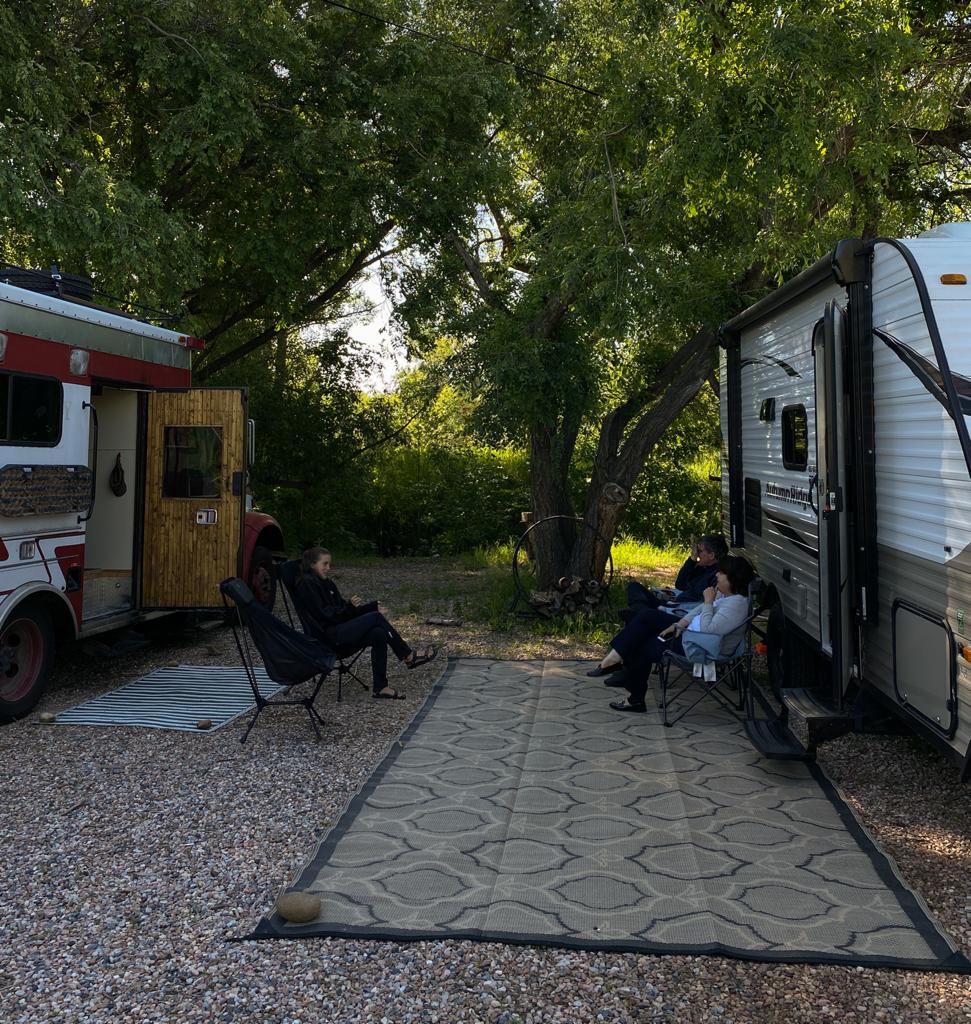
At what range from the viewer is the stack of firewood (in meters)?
10.1

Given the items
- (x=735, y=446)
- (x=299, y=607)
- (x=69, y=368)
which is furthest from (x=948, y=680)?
(x=69, y=368)

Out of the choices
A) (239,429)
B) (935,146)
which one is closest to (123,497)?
(239,429)

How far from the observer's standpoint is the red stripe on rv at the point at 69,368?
6.36 m

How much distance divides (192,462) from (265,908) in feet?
16.1

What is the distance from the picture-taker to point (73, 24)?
10.4 meters

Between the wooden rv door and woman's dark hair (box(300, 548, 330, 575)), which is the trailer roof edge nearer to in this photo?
woman's dark hair (box(300, 548, 330, 575))

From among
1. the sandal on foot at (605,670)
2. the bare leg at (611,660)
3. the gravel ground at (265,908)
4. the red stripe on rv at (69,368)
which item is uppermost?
the red stripe on rv at (69,368)

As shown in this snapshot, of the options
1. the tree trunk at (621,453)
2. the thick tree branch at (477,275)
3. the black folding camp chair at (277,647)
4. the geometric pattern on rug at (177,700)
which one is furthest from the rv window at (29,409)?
the tree trunk at (621,453)

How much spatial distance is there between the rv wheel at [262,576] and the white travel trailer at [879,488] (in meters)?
Answer: 5.10

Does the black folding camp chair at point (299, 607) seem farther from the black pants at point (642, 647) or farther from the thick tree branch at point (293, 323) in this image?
A: the thick tree branch at point (293, 323)

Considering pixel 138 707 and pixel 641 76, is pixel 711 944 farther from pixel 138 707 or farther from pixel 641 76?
pixel 641 76

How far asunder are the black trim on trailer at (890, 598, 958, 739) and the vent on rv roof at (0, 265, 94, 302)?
5597 millimetres

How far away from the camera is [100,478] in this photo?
8414 mm

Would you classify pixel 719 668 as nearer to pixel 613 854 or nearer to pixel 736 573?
pixel 736 573
